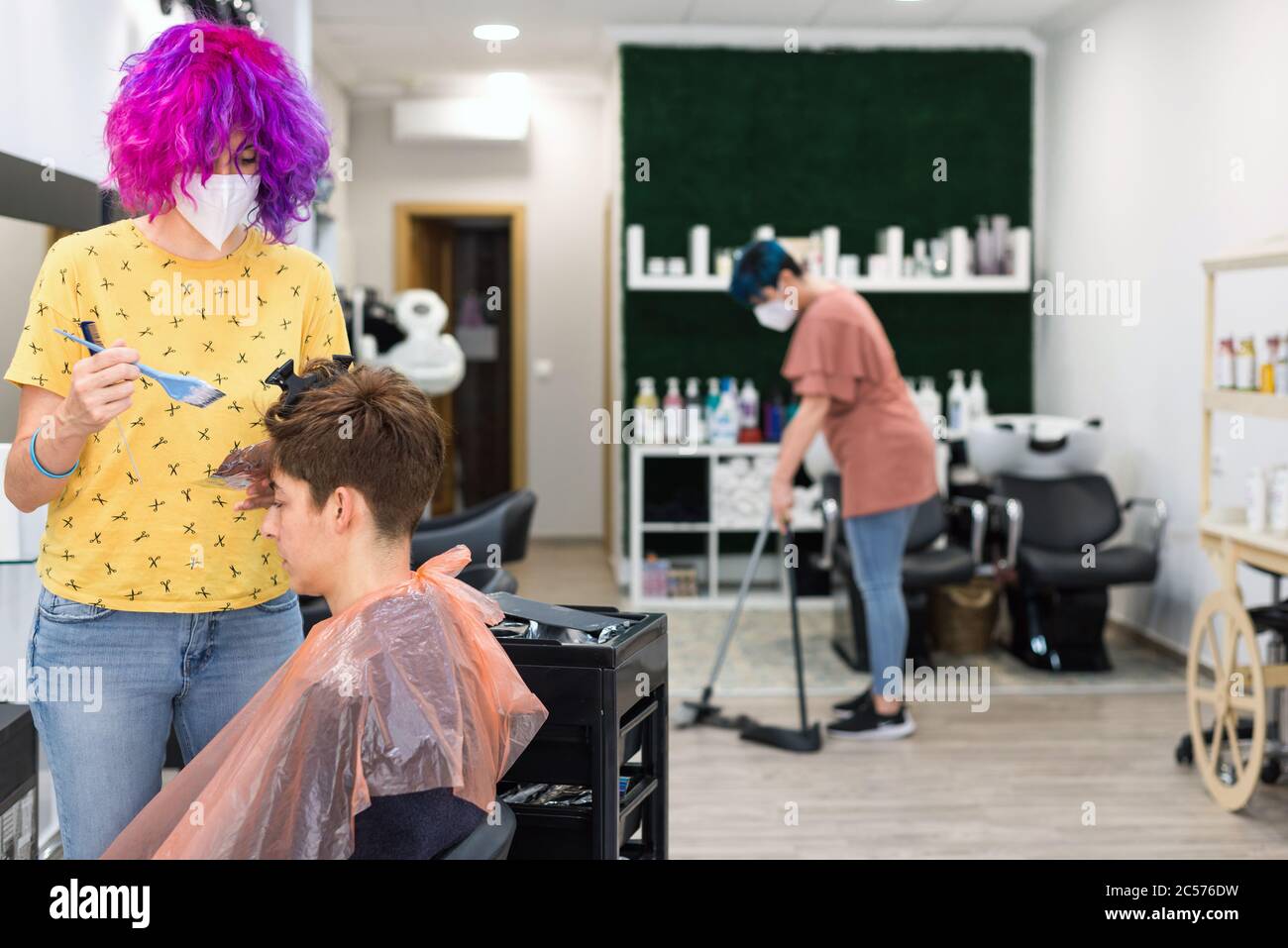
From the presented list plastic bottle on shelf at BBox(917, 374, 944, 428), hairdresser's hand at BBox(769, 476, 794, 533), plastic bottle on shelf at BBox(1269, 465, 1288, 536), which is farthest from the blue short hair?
plastic bottle on shelf at BBox(917, 374, 944, 428)

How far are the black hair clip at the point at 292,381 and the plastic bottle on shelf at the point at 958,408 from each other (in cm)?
466

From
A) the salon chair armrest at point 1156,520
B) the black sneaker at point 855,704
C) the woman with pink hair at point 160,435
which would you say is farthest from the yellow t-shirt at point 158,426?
the salon chair armrest at point 1156,520

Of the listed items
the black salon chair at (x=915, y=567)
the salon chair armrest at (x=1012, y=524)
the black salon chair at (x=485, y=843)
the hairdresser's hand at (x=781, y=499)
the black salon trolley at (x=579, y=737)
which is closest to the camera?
the black salon chair at (x=485, y=843)

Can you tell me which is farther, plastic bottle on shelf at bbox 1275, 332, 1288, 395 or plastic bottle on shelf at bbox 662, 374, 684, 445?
plastic bottle on shelf at bbox 662, 374, 684, 445

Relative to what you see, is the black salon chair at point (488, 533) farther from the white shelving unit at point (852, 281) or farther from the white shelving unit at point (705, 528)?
the white shelving unit at point (852, 281)

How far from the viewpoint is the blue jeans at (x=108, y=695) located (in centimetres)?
148

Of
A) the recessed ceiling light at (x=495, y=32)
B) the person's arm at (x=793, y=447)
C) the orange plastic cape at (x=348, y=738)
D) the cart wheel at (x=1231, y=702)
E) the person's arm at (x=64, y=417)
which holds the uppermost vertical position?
the recessed ceiling light at (x=495, y=32)

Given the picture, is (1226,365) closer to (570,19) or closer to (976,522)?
(976,522)

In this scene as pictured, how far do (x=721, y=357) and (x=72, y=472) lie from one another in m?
4.84

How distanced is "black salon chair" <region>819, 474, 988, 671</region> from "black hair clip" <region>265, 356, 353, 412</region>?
11.0 ft

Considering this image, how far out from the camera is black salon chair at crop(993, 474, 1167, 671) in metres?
4.62

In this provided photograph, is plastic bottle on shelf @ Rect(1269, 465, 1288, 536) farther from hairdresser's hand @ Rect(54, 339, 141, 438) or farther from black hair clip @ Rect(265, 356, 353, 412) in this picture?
hairdresser's hand @ Rect(54, 339, 141, 438)

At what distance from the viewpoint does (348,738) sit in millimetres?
1334

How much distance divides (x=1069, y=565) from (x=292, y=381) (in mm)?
3694
